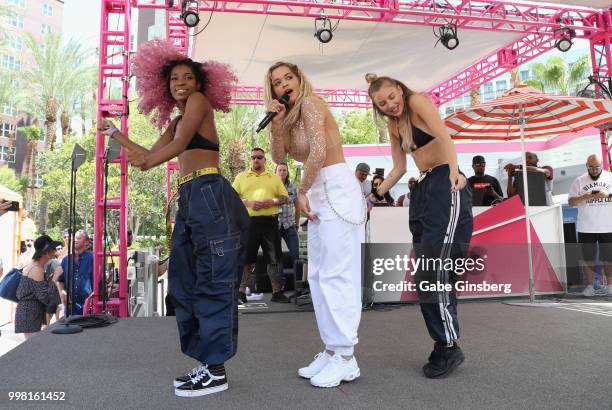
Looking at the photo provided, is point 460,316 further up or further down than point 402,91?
further down

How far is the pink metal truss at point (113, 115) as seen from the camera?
16.3 feet

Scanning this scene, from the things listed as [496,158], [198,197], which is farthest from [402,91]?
[496,158]

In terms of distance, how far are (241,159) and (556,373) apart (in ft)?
72.6

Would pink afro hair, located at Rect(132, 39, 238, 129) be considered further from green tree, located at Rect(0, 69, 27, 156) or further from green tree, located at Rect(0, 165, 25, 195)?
green tree, located at Rect(0, 165, 25, 195)

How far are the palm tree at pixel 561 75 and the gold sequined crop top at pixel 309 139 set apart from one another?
26.6 meters

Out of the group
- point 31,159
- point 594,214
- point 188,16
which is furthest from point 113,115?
point 31,159

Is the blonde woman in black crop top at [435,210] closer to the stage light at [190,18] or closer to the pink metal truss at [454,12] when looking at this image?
the stage light at [190,18]

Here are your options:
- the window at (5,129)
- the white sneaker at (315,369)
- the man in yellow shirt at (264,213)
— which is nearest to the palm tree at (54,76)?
the window at (5,129)

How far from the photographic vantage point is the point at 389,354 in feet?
9.16

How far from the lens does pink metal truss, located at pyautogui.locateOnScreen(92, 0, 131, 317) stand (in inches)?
195

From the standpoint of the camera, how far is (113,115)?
18.2 feet

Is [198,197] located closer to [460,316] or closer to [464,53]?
[460,316]

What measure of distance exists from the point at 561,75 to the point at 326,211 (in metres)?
28.7

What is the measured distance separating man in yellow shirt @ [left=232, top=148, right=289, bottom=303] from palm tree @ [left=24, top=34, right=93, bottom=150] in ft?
94.9
